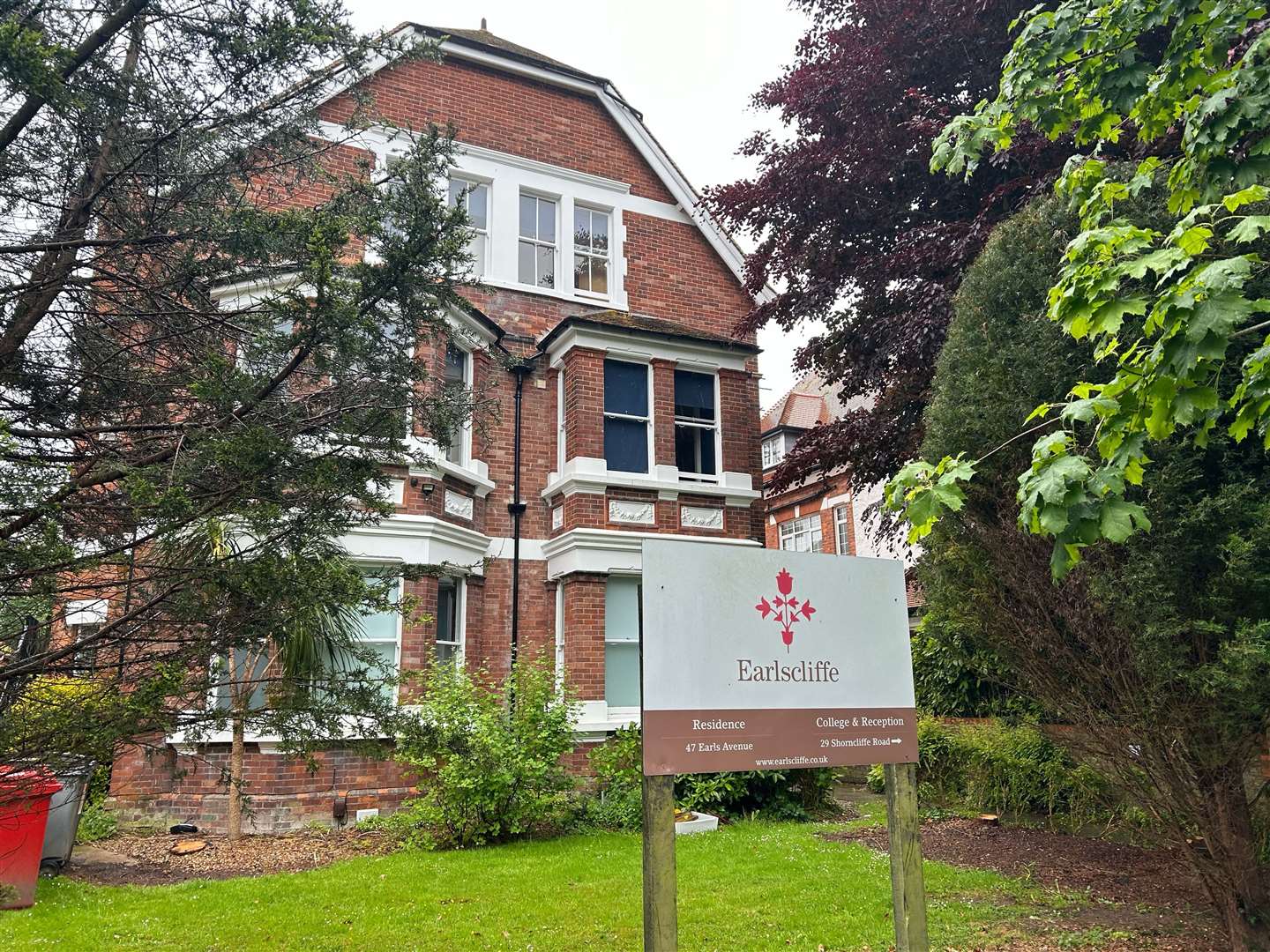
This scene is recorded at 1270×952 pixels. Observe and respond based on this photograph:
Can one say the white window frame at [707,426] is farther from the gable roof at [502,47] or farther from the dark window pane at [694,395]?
the gable roof at [502,47]

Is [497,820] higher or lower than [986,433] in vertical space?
lower

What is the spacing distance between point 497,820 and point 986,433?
6.81 metres

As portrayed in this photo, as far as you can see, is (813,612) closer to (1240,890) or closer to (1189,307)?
A: (1189,307)

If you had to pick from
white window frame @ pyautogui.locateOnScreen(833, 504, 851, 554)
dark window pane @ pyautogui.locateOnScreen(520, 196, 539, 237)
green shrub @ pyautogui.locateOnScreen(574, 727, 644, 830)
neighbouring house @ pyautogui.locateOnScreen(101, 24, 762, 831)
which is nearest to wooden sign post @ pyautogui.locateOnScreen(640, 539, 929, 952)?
green shrub @ pyautogui.locateOnScreen(574, 727, 644, 830)

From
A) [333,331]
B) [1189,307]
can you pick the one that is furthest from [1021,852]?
[333,331]

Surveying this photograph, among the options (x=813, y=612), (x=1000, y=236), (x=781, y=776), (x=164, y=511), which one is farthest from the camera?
(x=781, y=776)

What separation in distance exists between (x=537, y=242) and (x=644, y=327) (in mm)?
2621

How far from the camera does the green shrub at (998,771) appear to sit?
32.1 ft

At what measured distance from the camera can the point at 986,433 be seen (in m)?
6.23

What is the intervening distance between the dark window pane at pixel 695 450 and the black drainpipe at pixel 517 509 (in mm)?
2744

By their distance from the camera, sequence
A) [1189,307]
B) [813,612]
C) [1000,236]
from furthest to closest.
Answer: [1000,236], [813,612], [1189,307]

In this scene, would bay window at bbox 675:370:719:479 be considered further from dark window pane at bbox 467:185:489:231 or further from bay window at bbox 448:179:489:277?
dark window pane at bbox 467:185:489:231

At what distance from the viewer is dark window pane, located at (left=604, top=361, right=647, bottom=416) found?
47.3 feet

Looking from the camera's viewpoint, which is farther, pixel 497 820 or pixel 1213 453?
pixel 497 820
